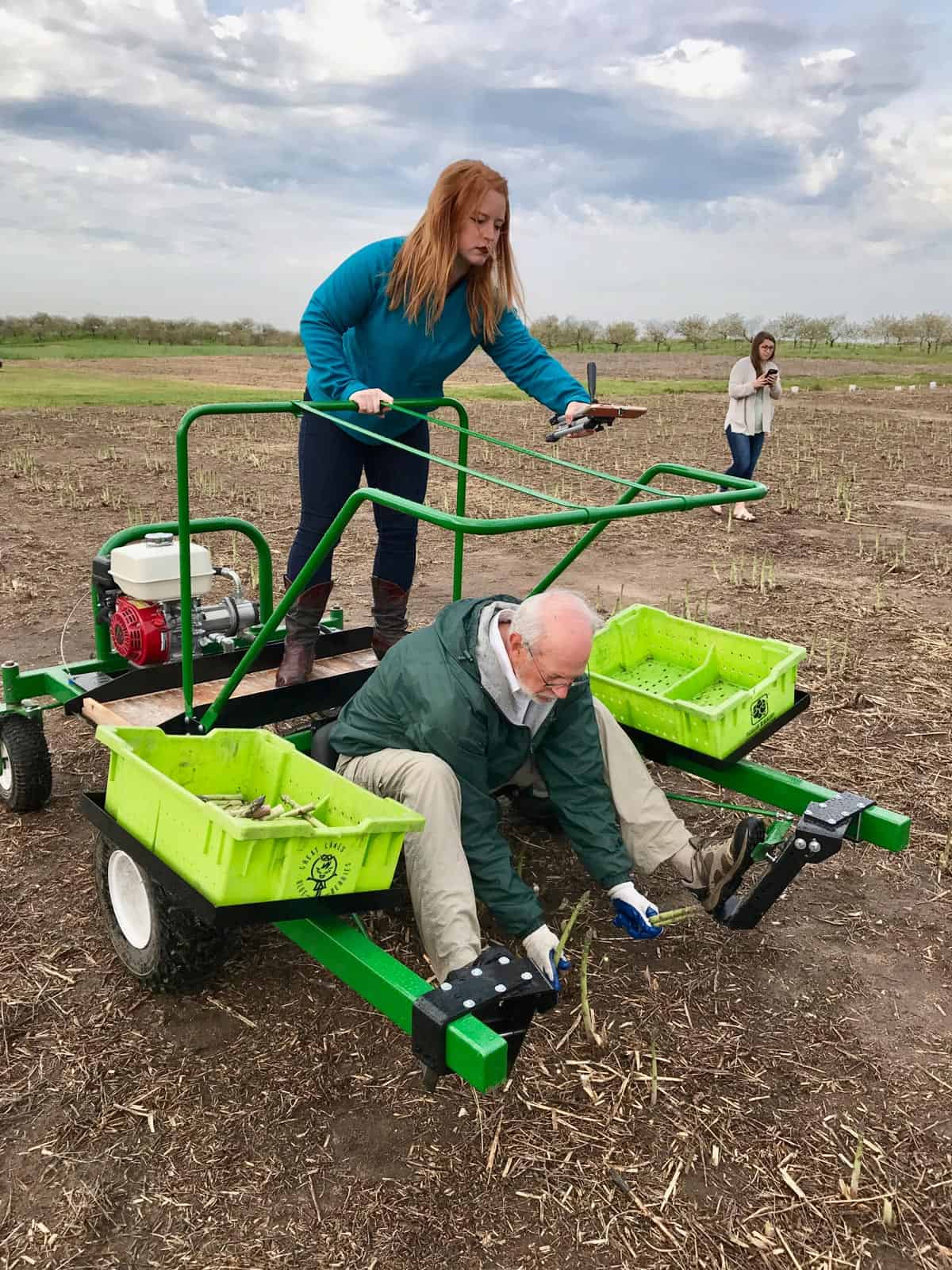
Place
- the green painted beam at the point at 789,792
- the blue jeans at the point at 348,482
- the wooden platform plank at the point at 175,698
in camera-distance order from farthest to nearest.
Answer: the blue jeans at the point at 348,482, the wooden platform plank at the point at 175,698, the green painted beam at the point at 789,792

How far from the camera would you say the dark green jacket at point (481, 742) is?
289 cm

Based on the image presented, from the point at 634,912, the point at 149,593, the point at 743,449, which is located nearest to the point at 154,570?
the point at 149,593

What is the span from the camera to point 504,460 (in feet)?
46.4

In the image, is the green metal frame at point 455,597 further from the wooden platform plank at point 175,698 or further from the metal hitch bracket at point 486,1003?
the wooden platform plank at point 175,698

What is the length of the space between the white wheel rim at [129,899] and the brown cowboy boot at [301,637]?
1176 mm

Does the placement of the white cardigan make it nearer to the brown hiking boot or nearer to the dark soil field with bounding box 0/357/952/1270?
the dark soil field with bounding box 0/357/952/1270

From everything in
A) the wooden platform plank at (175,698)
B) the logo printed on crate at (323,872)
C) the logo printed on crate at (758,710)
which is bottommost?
the wooden platform plank at (175,698)

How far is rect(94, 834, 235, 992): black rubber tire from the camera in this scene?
2865 millimetres

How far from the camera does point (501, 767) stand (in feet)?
10.2

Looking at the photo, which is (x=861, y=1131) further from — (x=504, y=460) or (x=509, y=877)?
(x=504, y=460)

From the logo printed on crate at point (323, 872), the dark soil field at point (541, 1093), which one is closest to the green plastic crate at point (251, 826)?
the logo printed on crate at point (323, 872)

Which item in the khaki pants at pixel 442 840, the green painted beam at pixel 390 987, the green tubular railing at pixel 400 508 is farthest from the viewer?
the khaki pants at pixel 442 840

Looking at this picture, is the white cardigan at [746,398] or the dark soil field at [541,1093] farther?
the white cardigan at [746,398]

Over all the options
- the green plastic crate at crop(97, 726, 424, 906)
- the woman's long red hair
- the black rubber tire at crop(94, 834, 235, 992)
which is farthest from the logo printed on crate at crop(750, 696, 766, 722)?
the black rubber tire at crop(94, 834, 235, 992)
